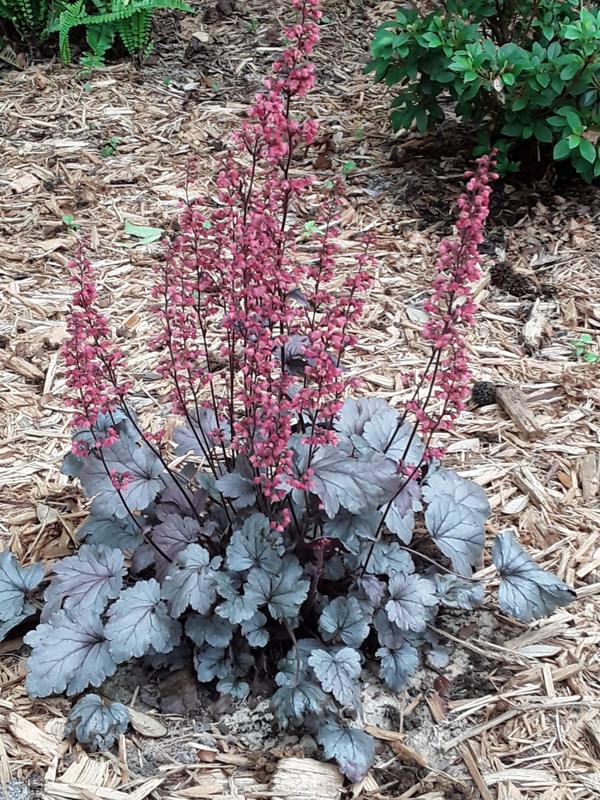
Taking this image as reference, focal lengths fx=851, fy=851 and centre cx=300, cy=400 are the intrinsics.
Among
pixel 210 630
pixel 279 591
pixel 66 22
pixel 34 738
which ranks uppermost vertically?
pixel 66 22

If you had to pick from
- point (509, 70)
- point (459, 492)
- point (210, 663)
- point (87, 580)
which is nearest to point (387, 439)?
point (459, 492)

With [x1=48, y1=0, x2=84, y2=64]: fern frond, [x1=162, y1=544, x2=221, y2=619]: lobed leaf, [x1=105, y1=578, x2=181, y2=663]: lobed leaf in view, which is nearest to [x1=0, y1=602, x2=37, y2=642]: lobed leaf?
[x1=105, y1=578, x2=181, y2=663]: lobed leaf

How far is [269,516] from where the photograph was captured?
212 centimetres

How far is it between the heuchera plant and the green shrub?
6.98 feet

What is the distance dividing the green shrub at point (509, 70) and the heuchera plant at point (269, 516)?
213cm

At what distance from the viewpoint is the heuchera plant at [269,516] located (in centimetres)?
185

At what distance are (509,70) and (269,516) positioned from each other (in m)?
2.68

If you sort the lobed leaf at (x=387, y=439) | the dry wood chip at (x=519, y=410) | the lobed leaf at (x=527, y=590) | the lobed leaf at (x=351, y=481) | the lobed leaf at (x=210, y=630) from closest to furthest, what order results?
1. the lobed leaf at (x=351, y=481)
2. the lobed leaf at (x=210, y=630)
3. the lobed leaf at (x=527, y=590)
4. the lobed leaf at (x=387, y=439)
5. the dry wood chip at (x=519, y=410)

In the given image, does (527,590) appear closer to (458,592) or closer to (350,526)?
(458,592)

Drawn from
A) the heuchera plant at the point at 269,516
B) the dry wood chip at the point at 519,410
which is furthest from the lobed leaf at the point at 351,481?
the dry wood chip at the point at 519,410

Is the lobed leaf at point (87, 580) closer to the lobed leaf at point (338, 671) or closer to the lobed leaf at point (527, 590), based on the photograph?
the lobed leaf at point (338, 671)

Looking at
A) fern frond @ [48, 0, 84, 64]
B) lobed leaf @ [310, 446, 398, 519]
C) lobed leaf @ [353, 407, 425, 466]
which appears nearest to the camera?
lobed leaf @ [310, 446, 398, 519]

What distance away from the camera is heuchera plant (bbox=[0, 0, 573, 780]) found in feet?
6.08

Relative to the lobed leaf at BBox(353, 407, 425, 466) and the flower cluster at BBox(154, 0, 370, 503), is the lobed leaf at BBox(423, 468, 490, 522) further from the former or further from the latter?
the flower cluster at BBox(154, 0, 370, 503)
